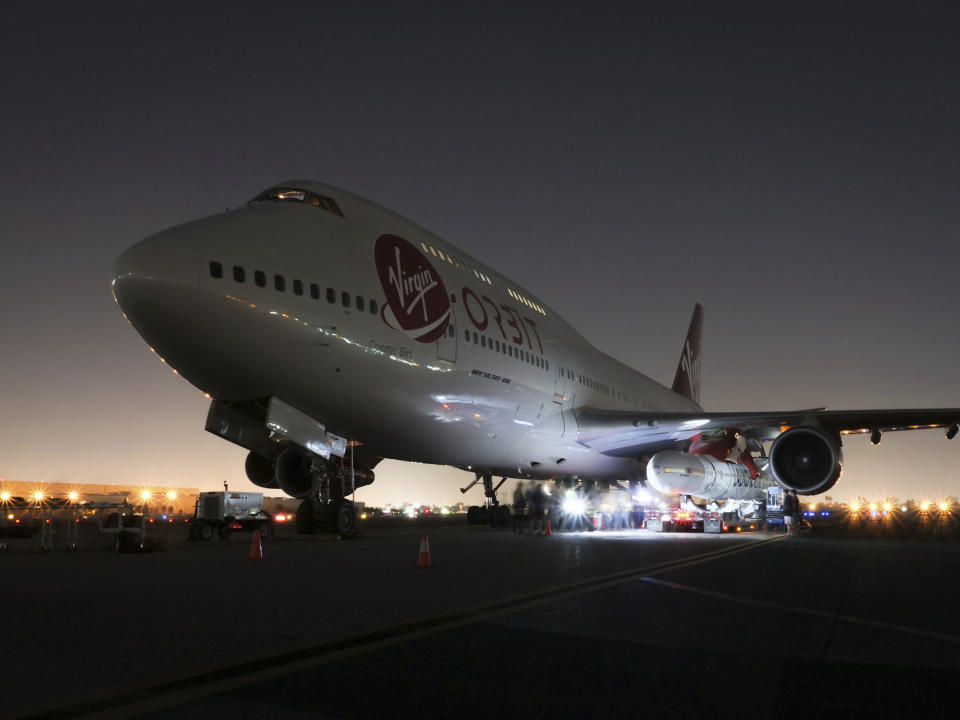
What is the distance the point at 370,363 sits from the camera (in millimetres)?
14148

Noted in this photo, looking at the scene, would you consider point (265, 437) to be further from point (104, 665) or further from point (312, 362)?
point (104, 665)

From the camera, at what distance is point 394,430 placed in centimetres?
1578

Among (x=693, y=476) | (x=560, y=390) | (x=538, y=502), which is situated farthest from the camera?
(x=538, y=502)

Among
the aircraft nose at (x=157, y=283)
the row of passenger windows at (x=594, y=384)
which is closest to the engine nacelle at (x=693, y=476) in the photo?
the row of passenger windows at (x=594, y=384)

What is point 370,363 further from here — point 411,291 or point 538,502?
point 538,502

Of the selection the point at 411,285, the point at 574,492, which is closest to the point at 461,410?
the point at 411,285

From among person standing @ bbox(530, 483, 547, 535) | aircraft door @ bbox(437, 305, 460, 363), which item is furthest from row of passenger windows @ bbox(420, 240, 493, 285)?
person standing @ bbox(530, 483, 547, 535)

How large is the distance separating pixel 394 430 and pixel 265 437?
8.33 ft

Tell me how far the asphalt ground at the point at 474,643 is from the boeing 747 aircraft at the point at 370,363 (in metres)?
3.58

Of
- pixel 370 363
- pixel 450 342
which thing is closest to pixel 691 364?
pixel 450 342

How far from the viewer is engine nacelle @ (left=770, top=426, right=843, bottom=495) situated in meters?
19.1

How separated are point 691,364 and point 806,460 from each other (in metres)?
24.9

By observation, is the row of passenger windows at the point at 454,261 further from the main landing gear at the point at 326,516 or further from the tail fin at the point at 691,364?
the tail fin at the point at 691,364

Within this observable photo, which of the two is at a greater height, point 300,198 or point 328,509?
point 300,198
